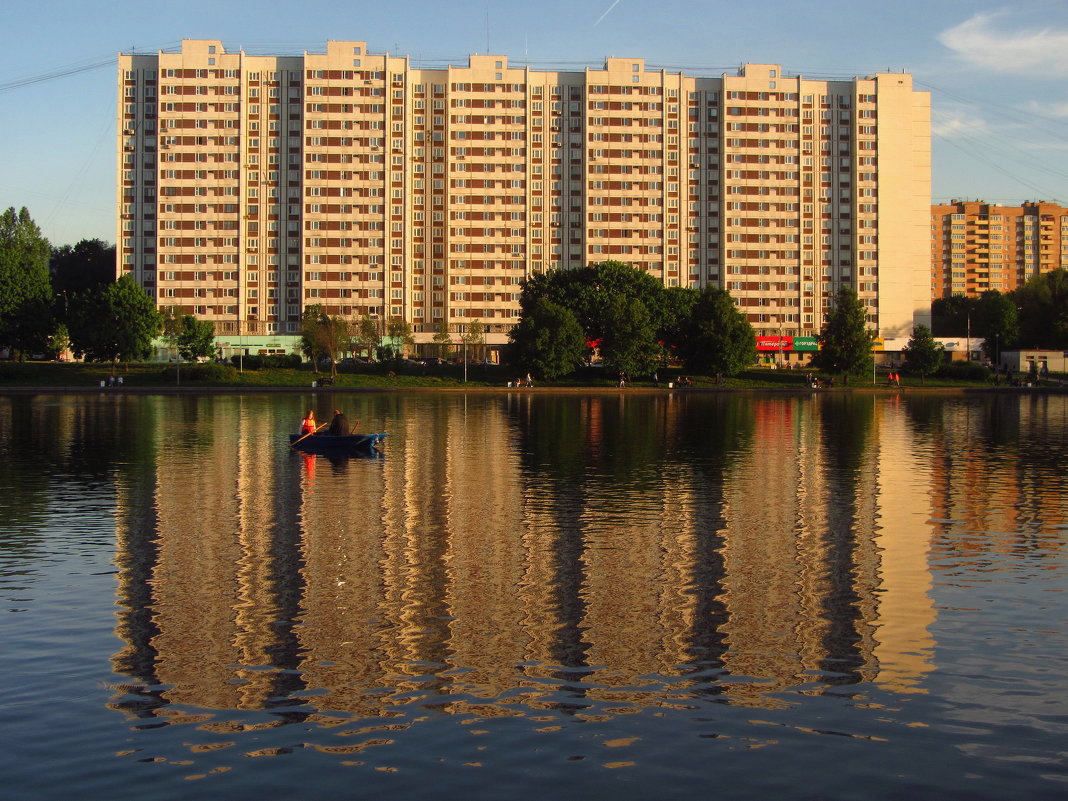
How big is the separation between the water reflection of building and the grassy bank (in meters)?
87.0

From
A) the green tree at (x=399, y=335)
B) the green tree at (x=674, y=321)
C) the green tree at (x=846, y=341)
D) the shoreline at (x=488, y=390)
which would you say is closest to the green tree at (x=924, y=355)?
the green tree at (x=846, y=341)

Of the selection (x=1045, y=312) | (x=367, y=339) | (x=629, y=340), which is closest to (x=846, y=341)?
(x=629, y=340)

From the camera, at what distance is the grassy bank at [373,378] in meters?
125

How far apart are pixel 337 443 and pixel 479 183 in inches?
6036

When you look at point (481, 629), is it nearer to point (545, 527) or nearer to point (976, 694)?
point (976, 694)

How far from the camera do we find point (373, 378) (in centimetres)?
13325

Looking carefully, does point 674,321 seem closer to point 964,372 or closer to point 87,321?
point 964,372

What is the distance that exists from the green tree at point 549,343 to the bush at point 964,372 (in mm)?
51932

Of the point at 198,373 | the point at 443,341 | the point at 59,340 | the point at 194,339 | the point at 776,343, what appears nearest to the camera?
the point at 198,373

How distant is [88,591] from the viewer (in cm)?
1903

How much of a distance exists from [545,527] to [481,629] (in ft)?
31.6

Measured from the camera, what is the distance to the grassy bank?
125 meters

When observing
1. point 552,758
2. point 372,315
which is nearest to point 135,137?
point 372,315

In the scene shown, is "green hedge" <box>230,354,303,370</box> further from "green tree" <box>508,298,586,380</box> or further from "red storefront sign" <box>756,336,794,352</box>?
"red storefront sign" <box>756,336,794,352</box>
